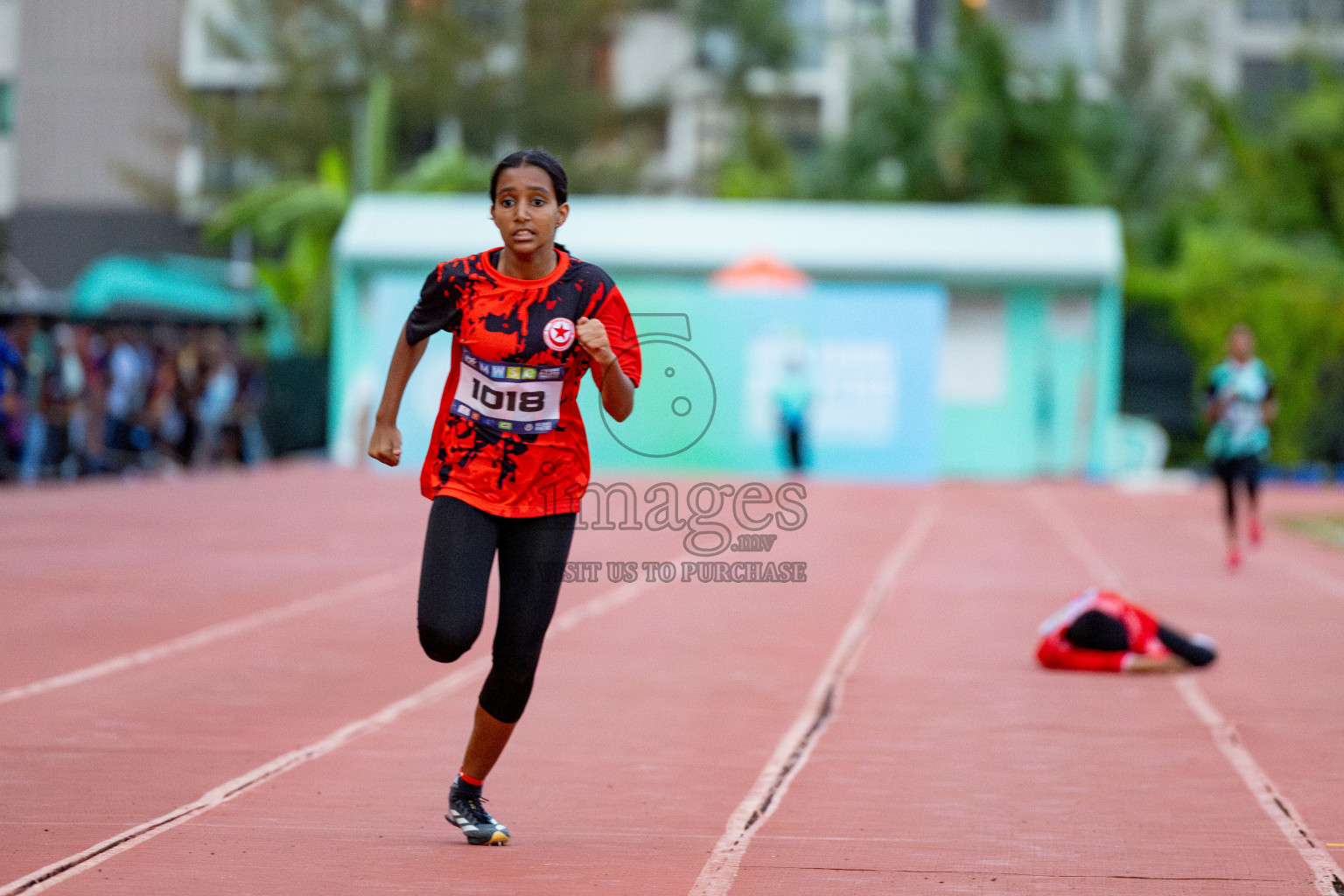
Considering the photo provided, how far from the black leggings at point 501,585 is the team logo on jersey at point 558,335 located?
489mm

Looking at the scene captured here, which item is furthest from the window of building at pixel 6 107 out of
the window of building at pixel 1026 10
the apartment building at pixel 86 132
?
the window of building at pixel 1026 10

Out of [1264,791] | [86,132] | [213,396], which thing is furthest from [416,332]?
[86,132]

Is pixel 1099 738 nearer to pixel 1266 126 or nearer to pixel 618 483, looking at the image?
pixel 618 483

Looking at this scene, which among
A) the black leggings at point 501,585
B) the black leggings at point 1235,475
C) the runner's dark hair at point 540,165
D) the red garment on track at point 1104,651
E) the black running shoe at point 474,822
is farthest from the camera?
the black leggings at point 1235,475

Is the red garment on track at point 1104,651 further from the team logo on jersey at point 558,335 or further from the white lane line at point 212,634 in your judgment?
the team logo on jersey at point 558,335

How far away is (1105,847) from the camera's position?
5.91 metres

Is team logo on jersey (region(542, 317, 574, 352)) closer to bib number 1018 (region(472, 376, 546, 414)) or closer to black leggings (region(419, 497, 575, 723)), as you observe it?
bib number 1018 (region(472, 376, 546, 414))

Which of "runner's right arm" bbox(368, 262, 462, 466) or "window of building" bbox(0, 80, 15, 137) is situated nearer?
"runner's right arm" bbox(368, 262, 462, 466)

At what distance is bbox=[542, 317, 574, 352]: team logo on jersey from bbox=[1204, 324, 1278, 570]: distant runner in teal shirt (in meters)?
11.6

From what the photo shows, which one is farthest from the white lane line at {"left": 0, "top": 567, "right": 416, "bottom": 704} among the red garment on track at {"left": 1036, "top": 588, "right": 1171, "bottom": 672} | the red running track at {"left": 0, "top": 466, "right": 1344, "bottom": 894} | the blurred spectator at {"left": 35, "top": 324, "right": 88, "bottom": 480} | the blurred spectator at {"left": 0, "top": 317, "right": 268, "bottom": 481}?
the blurred spectator at {"left": 35, "top": 324, "right": 88, "bottom": 480}

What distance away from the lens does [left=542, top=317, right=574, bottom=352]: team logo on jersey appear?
5.58m

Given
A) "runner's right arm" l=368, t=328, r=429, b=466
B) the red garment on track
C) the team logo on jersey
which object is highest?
the team logo on jersey

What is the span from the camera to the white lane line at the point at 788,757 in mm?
5559

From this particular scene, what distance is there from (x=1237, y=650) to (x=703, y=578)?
195 inches
